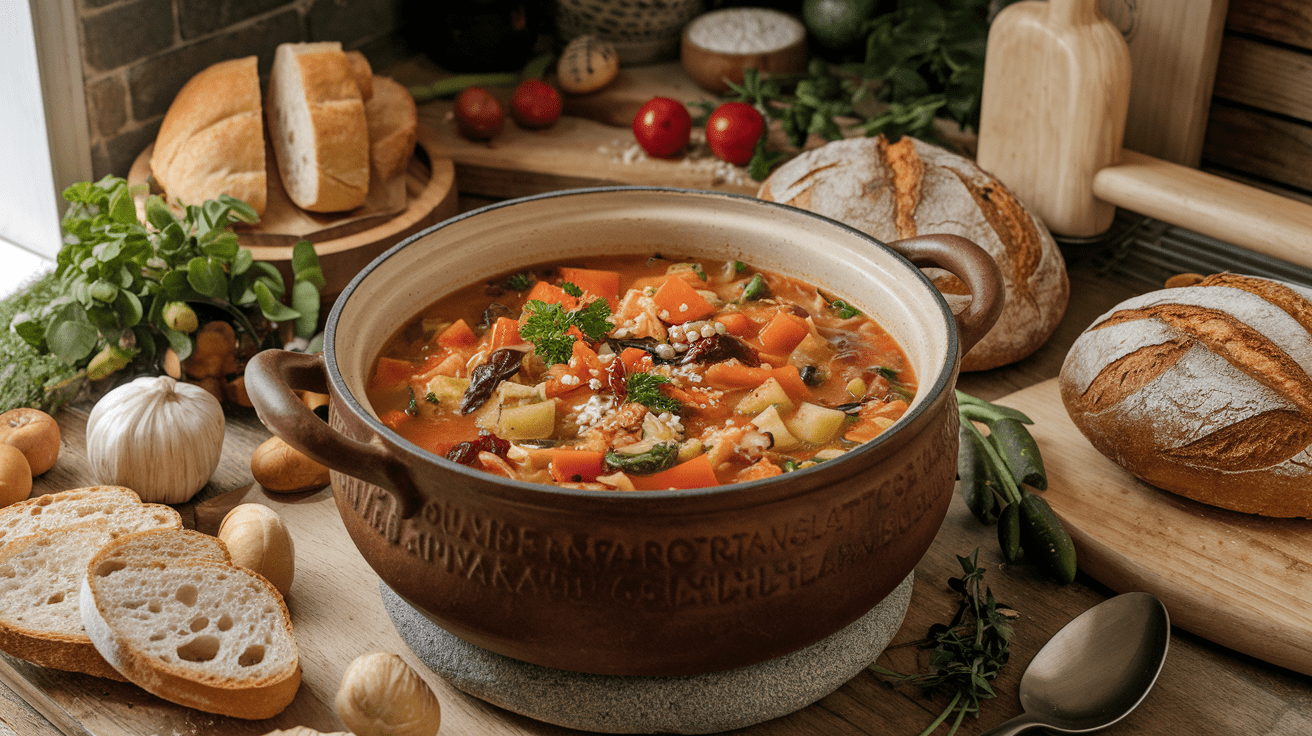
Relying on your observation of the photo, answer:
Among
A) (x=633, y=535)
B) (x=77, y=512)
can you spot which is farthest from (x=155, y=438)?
(x=633, y=535)

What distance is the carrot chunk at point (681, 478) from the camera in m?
1.73

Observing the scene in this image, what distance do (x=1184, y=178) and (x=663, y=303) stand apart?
163cm

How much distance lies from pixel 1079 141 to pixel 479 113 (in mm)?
1912

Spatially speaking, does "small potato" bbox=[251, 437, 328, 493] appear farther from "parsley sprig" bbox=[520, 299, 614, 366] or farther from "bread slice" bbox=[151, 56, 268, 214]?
"bread slice" bbox=[151, 56, 268, 214]

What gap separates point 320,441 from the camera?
1495 mm

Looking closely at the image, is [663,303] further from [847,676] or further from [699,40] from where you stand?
[699,40]

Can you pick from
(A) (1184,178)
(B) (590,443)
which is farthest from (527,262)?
(A) (1184,178)

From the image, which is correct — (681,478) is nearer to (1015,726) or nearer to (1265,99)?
(1015,726)

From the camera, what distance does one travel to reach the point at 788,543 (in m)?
1.53

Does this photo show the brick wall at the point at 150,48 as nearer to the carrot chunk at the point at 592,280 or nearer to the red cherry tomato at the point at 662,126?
the red cherry tomato at the point at 662,126

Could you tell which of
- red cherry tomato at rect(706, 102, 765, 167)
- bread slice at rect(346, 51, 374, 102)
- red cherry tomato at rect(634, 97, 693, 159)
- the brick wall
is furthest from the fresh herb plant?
the brick wall

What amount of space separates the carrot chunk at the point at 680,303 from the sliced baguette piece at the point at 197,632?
0.90 m

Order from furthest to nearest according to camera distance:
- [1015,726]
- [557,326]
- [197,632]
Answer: [557,326] < [197,632] < [1015,726]

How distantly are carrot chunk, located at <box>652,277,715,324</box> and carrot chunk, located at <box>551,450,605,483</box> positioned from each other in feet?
1.64
